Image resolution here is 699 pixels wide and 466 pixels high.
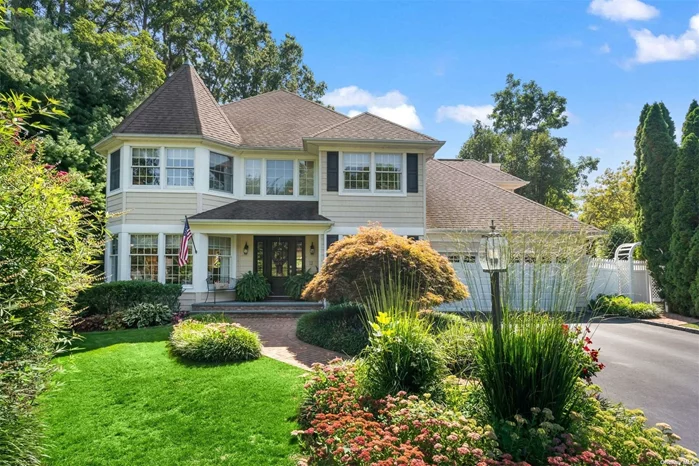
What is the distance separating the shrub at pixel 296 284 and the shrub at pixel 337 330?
10.3 feet

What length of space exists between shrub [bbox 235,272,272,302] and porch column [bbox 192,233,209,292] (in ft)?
3.77

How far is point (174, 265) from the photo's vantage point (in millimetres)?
13109

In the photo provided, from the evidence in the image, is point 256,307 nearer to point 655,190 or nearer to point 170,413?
point 170,413

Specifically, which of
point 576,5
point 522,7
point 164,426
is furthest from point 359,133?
point 164,426

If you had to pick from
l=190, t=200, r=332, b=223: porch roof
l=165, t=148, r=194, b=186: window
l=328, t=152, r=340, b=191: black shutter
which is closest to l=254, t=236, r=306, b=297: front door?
l=190, t=200, r=332, b=223: porch roof

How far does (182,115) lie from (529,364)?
13.6m

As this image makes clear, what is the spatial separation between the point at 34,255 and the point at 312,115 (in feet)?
47.4

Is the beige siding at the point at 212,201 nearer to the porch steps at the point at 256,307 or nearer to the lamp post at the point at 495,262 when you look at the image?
the porch steps at the point at 256,307

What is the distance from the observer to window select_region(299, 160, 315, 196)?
1480 cm

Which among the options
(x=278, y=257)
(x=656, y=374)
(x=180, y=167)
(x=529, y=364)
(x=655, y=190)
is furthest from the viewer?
(x=278, y=257)

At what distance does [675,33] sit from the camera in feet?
31.3

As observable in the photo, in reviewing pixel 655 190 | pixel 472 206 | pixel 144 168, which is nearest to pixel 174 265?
pixel 144 168

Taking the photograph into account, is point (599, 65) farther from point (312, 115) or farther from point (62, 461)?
point (62, 461)

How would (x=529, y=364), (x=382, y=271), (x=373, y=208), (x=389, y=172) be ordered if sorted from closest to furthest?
1. (x=529, y=364)
2. (x=382, y=271)
3. (x=373, y=208)
4. (x=389, y=172)
